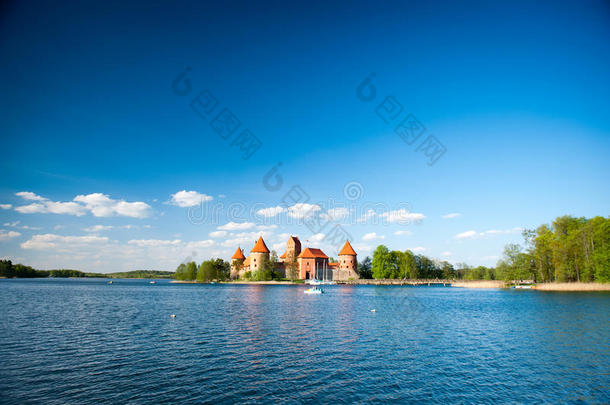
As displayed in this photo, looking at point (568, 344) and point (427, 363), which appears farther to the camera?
point (568, 344)

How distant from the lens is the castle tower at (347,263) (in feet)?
415

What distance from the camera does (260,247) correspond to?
121 meters

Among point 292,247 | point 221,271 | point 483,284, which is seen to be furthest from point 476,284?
point 221,271

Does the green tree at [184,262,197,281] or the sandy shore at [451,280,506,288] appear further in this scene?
the green tree at [184,262,197,281]

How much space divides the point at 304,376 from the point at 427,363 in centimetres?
646

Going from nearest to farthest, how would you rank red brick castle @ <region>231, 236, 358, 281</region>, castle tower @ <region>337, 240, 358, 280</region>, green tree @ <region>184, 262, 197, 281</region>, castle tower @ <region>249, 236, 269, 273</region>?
1. castle tower @ <region>249, 236, 269, 273</region>
2. red brick castle @ <region>231, 236, 358, 281</region>
3. green tree @ <region>184, 262, 197, 281</region>
4. castle tower @ <region>337, 240, 358, 280</region>

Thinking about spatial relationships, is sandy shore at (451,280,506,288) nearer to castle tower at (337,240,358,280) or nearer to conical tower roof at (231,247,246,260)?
castle tower at (337,240,358,280)

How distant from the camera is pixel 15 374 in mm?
13789

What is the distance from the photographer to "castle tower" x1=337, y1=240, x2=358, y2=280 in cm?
12640

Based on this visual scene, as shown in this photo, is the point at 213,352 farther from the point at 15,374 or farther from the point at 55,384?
the point at 15,374

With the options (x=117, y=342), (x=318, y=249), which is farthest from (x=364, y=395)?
(x=318, y=249)

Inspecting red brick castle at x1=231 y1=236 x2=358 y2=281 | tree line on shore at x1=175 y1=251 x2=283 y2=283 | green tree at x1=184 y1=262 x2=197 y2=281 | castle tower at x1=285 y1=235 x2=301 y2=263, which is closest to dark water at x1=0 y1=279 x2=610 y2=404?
tree line on shore at x1=175 y1=251 x2=283 y2=283

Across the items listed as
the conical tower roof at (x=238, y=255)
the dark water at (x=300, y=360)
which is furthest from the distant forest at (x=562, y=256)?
the dark water at (x=300, y=360)

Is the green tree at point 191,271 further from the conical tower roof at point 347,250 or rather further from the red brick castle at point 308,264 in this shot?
the conical tower roof at point 347,250
